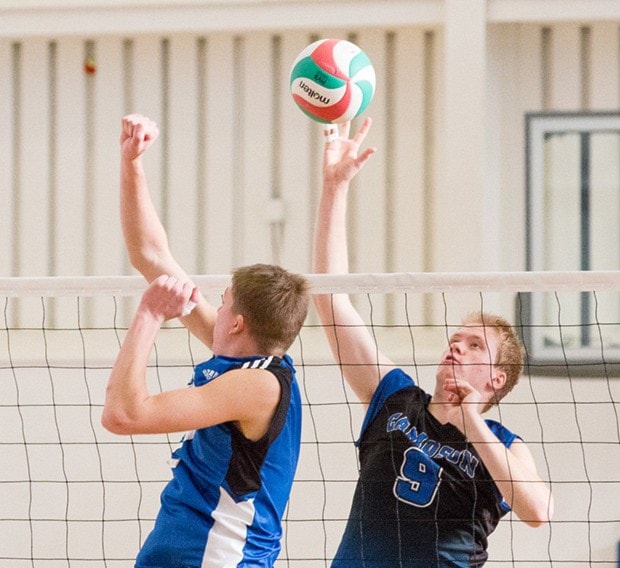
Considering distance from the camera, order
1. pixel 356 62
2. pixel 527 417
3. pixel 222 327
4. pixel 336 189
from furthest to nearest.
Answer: pixel 527 417 → pixel 356 62 → pixel 336 189 → pixel 222 327

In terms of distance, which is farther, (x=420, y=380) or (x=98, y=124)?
(x=98, y=124)

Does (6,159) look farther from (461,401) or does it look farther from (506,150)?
(461,401)

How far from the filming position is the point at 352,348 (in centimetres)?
290

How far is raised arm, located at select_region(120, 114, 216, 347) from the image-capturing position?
265 centimetres

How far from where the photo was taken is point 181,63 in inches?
251

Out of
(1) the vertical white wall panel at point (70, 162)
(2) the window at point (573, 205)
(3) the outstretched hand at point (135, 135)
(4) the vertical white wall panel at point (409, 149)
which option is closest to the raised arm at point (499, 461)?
(3) the outstretched hand at point (135, 135)

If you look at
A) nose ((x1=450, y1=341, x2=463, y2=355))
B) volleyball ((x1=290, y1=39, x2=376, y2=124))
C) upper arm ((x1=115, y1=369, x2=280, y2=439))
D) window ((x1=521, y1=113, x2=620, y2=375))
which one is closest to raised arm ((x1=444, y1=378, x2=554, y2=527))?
nose ((x1=450, y1=341, x2=463, y2=355))

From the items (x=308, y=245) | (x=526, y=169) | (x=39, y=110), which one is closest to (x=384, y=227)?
(x=308, y=245)

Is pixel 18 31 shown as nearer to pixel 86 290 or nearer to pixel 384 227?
pixel 384 227

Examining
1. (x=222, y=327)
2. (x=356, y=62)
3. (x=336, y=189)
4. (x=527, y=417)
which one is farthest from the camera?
(x=527, y=417)

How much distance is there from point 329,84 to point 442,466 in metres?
1.39

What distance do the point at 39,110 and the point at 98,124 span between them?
398mm

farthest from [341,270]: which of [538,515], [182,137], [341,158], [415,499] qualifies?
[182,137]

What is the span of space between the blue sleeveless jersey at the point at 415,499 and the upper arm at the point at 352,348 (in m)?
0.10
